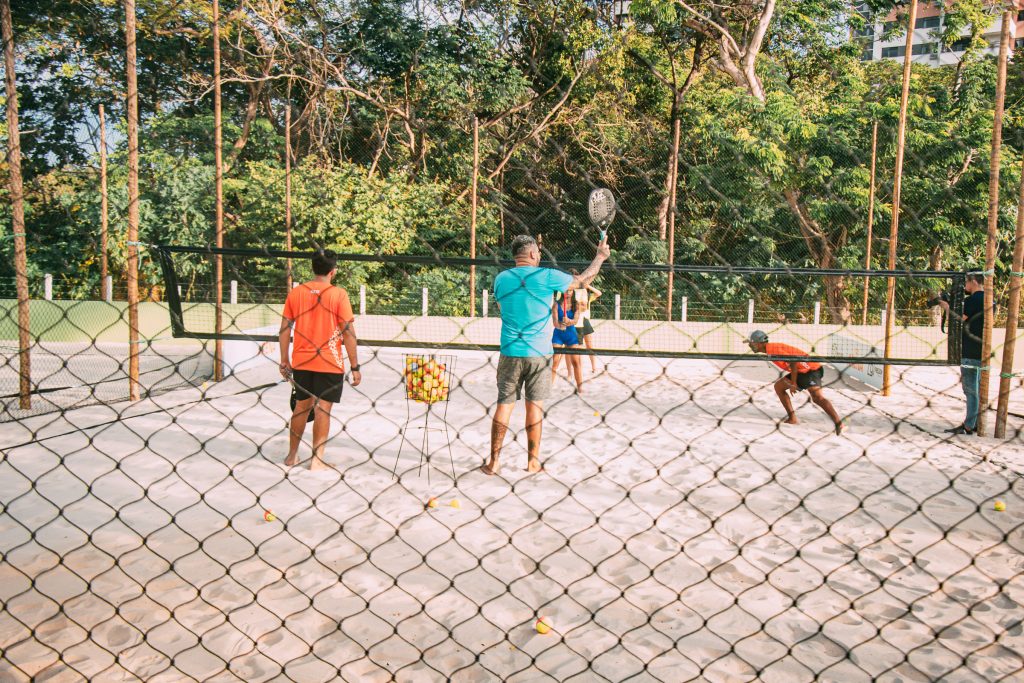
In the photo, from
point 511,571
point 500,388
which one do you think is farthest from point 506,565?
point 500,388

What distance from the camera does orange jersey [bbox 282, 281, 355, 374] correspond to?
367cm

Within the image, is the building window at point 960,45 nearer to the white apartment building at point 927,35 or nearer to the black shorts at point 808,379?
the white apartment building at point 927,35

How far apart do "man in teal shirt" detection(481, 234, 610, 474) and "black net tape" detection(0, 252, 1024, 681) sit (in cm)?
11

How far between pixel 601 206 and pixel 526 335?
797mm

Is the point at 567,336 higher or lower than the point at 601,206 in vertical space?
lower

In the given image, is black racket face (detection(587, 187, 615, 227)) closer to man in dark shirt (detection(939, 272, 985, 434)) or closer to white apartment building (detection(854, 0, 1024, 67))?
man in dark shirt (detection(939, 272, 985, 434))

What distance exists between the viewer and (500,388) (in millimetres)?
3969

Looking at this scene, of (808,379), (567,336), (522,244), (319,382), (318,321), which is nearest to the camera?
(522,244)

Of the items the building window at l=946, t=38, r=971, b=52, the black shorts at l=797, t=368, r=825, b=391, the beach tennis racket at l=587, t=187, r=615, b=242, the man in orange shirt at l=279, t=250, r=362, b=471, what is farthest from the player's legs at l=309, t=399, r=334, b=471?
the building window at l=946, t=38, r=971, b=52

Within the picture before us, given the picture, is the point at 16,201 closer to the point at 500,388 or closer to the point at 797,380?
the point at 500,388

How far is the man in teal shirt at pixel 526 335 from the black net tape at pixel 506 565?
115 millimetres

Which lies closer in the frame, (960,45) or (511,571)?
(511,571)

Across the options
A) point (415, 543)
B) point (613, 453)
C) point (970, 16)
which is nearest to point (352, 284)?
point (613, 453)

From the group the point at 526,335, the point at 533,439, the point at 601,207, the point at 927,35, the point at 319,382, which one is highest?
the point at 927,35
